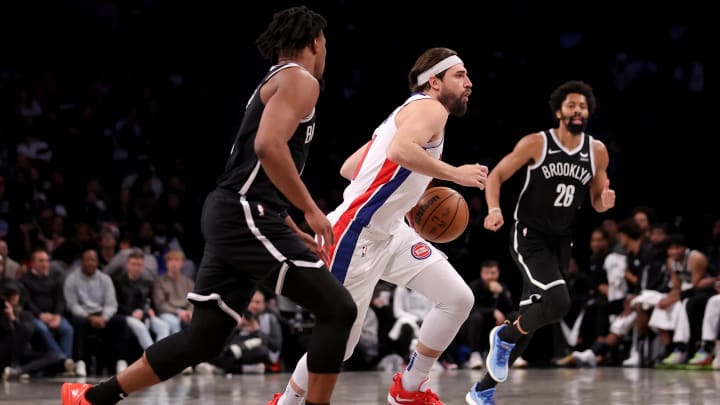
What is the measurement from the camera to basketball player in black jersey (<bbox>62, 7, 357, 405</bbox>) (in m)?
4.16

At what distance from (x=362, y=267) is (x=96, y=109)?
33.2 feet

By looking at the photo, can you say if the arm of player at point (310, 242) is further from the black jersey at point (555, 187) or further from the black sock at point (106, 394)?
the black jersey at point (555, 187)

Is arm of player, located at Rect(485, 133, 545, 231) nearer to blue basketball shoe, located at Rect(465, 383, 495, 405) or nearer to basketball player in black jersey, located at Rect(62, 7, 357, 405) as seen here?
blue basketball shoe, located at Rect(465, 383, 495, 405)

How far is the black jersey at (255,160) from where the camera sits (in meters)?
4.29

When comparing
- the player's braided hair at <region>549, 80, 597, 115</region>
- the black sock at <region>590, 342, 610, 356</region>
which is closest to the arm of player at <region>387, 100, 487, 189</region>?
the player's braided hair at <region>549, 80, 597, 115</region>

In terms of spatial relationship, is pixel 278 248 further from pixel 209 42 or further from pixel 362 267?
pixel 209 42

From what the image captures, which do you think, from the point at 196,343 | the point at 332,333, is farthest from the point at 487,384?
the point at 196,343

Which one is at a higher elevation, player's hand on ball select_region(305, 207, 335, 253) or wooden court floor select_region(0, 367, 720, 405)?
player's hand on ball select_region(305, 207, 335, 253)

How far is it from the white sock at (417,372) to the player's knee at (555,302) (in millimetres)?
1172

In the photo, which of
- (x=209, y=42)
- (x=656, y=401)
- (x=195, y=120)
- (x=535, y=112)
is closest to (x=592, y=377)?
(x=656, y=401)

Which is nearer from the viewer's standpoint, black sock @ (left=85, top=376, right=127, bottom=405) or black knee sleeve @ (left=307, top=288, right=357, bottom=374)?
black knee sleeve @ (left=307, top=288, right=357, bottom=374)

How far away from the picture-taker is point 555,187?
23.6ft

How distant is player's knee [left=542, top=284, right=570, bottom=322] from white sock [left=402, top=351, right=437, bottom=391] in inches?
46.1

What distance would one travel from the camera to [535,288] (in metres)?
6.71
